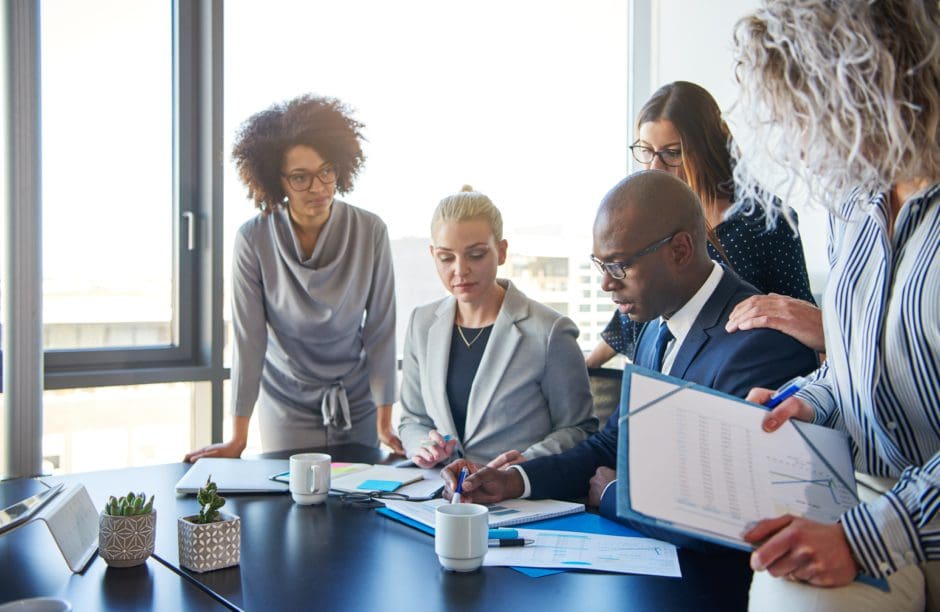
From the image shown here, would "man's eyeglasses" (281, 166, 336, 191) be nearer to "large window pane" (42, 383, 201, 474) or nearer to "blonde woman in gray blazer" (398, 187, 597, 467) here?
"blonde woman in gray blazer" (398, 187, 597, 467)

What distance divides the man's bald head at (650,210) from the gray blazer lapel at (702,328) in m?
0.11

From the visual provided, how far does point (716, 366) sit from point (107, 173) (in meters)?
2.64

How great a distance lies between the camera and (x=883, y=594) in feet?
3.50

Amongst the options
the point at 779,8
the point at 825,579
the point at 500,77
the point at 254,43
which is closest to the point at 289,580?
the point at 825,579

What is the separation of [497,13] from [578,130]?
753 mm

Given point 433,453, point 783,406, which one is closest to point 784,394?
point 783,406

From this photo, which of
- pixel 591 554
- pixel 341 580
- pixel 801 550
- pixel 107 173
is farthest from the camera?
pixel 107 173

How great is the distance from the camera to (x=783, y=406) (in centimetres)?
125

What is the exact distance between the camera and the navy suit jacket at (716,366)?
68.0 inches

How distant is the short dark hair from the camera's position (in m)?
2.47

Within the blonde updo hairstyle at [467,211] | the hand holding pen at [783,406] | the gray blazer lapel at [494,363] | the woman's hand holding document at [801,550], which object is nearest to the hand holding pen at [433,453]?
the gray blazer lapel at [494,363]

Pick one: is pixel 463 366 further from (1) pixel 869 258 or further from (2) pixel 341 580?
(1) pixel 869 258

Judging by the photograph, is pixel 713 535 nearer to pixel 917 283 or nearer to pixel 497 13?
pixel 917 283

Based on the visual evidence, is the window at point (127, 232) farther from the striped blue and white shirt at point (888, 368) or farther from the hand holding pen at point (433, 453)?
the striped blue and white shirt at point (888, 368)
